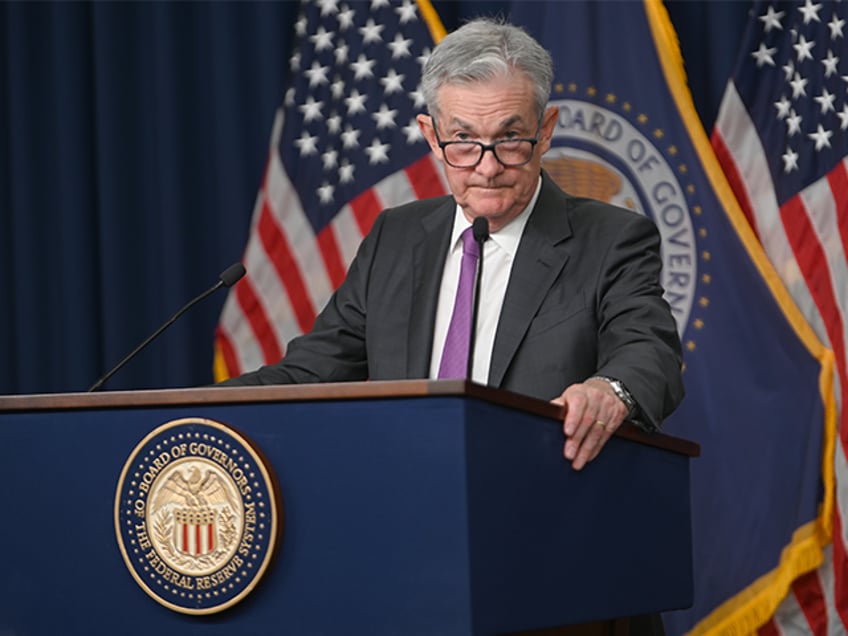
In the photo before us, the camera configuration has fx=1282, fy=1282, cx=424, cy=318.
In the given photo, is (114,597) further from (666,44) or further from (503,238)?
(666,44)

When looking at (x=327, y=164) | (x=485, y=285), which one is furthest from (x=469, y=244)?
(x=327, y=164)

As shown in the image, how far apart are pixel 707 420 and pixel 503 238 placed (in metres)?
1.48

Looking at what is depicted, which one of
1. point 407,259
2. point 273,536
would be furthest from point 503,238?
point 273,536

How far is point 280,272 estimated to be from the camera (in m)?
4.23

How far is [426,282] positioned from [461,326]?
0.53 feet

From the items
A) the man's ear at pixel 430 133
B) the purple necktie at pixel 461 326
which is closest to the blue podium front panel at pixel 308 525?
the purple necktie at pixel 461 326

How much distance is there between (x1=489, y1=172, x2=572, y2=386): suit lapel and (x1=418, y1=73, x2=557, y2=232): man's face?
66 mm

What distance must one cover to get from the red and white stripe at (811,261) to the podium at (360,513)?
70.5 inches

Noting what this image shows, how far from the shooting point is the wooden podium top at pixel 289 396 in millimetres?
1589

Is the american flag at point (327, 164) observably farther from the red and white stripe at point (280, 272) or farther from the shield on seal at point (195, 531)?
the shield on seal at point (195, 531)

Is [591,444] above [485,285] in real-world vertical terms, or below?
below

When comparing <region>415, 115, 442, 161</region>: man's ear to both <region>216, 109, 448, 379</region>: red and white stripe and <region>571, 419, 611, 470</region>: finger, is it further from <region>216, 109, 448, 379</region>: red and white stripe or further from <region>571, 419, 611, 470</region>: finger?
<region>216, 109, 448, 379</region>: red and white stripe

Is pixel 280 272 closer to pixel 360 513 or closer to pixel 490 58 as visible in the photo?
pixel 490 58

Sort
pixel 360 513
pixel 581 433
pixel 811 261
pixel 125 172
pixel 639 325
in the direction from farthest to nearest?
pixel 125 172 → pixel 811 261 → pixel 639 325 → pixel 581 433 → pixel 360 513
